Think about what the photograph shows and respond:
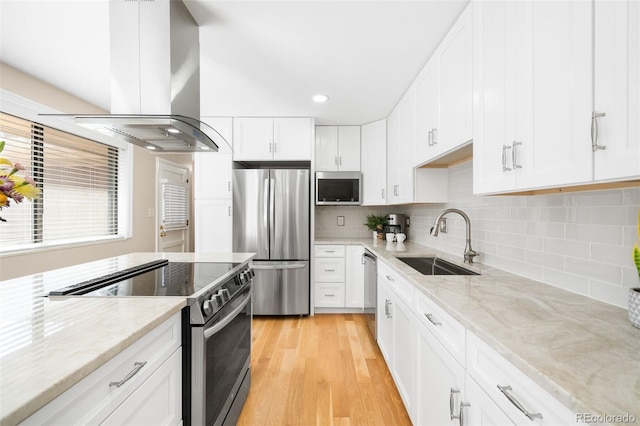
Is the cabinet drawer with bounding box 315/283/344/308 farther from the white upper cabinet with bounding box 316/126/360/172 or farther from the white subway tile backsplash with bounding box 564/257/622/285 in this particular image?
the white subway tile backsplash with bounding box 564/257/622/285

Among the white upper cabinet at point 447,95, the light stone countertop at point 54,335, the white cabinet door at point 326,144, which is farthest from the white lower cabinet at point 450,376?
the white cabinet door at point 326,144

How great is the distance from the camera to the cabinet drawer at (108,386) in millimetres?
625

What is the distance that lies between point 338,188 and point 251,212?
3.72 feet

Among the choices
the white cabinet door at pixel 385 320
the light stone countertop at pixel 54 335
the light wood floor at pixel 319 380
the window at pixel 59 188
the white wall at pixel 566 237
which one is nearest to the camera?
the light stone countertop at pixel 54 335

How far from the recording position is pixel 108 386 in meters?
0.77

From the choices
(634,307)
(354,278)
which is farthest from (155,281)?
(354,278)

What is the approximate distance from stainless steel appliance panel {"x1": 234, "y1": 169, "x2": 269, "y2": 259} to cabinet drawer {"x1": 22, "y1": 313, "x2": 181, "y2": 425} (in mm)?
2280

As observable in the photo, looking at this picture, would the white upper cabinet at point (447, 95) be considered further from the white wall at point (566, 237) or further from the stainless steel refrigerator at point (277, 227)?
the stainless steel refrigerator at point (277, 227)

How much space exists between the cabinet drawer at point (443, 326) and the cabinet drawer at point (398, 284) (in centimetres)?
15

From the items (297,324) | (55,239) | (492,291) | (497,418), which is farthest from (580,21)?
(55,239)

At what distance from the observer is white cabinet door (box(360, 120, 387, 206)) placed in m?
3.49

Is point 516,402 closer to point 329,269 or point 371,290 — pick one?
point 371,290

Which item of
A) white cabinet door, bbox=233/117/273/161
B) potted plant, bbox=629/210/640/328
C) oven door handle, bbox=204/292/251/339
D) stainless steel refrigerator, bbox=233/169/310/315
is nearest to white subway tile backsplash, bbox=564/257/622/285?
potted plant, bbox=629/210/640/328

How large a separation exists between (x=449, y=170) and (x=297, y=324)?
2.28 m
